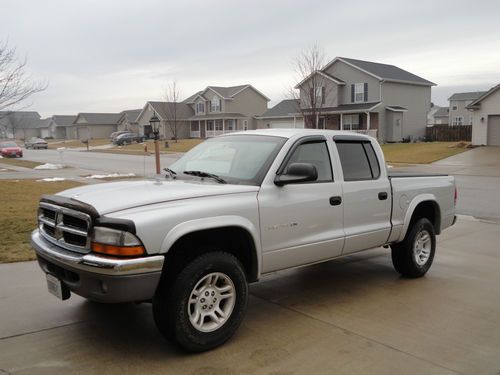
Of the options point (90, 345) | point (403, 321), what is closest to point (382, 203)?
point (403, 321)

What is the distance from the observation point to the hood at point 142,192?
372 cm

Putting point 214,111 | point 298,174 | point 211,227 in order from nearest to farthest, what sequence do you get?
point 211,227 → point 298,174 → point 214,111

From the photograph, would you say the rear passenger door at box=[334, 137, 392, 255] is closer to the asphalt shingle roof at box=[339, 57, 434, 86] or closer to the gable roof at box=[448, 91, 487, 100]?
the asphalt shingle roof at box=[339, 57, 434, 86]

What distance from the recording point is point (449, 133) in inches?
1753

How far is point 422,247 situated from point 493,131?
111 feet

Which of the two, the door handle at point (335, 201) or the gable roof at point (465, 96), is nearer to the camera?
the door handle at point (335, 201)

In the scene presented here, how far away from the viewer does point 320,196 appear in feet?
15.7

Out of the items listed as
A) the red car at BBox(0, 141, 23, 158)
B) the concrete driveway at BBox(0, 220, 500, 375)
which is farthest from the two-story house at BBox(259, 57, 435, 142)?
the concrete driveway at BBox(0, 220, 500, 375)

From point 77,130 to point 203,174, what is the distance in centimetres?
9655

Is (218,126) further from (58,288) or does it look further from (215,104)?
(58,288)

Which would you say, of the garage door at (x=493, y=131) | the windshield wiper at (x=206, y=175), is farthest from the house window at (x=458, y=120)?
the windshield wiper at (x=206, y=175)

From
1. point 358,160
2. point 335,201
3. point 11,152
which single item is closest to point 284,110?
point 11,152

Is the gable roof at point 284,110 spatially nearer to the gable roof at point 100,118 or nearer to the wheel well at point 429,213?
the wheel well at point 429,213

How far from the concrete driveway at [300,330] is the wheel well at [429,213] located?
71 centimetres
